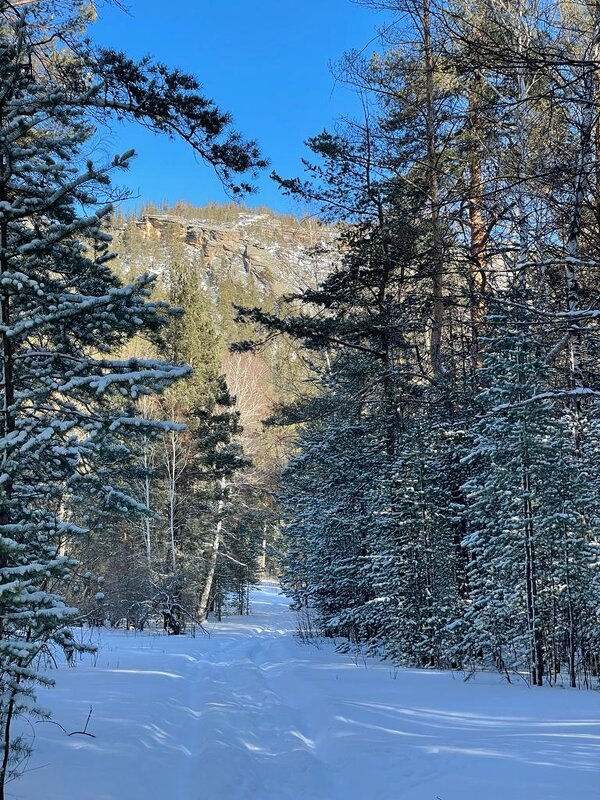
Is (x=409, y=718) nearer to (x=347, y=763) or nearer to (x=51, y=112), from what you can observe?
(x=347, y=763)

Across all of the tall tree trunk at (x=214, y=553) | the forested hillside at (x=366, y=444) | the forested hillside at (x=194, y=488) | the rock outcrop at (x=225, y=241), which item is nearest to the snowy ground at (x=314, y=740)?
the forested hillside at (x=366, y=444)

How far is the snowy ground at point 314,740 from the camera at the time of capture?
389cm

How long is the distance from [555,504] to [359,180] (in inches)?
319

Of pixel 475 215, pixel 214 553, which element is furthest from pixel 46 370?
pixel 214 553

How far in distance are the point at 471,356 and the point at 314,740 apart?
877cm

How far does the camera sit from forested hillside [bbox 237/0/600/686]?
25.3 ft

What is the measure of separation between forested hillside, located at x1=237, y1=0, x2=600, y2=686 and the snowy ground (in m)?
1.56

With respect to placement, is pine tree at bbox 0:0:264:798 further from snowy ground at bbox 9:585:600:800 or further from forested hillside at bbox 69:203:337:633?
forested hillside at bbox 69:203:337:633

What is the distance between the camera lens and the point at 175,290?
1077 inches

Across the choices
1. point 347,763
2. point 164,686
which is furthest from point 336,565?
point 347,763

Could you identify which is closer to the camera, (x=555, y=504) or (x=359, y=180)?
(x=555, y=504)

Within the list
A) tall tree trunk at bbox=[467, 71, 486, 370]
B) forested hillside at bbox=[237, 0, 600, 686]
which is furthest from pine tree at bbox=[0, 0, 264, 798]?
tall tree trunk at bbox=[467, 71, 486, 370]

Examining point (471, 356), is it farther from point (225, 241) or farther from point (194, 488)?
point (225, 241)

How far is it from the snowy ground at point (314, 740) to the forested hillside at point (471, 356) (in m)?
1.56
